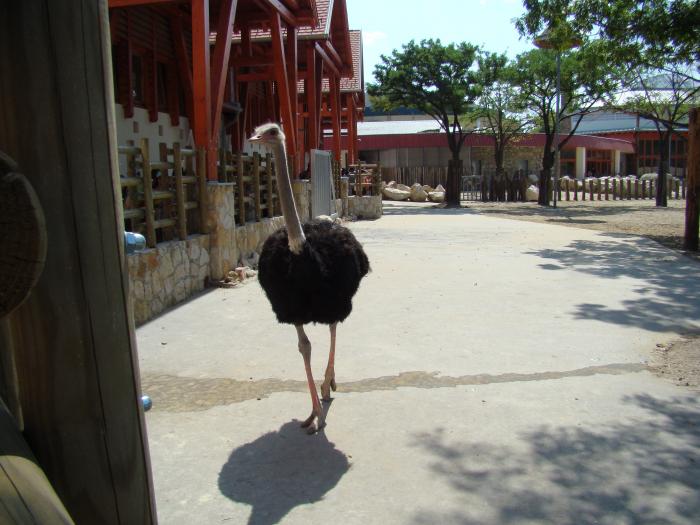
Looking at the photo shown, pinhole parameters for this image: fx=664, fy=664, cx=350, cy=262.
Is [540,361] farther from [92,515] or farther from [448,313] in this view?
[92,515]

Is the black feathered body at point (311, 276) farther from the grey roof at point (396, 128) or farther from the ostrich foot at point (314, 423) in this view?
the grey roof at point (396, 128)

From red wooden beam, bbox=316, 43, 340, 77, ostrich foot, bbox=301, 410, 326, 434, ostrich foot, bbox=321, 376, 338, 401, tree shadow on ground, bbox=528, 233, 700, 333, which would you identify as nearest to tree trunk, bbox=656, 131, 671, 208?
tree shadow on ground, bbox=528, 233, 700, 333

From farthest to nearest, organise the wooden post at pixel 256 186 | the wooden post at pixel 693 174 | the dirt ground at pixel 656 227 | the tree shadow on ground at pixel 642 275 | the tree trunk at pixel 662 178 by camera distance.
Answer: the tree trunk at pixel 662 178 < the wooden post at pixel 693 174 < the wooden post at pixel 256 186 < the tree shadow on ground at pixel 642 275 < the dirt ground at pixel 656 227

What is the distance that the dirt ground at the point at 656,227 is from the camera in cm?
501

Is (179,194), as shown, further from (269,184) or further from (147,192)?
(269,184)

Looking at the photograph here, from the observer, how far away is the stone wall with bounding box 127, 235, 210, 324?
6.35 metres

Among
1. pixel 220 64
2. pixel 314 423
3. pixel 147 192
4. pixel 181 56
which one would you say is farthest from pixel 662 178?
pixel 314 423

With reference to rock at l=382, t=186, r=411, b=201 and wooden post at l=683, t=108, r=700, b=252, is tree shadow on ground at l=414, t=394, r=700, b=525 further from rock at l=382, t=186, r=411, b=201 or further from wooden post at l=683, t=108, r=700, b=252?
rock at l=382, t=186, r=411, b=201

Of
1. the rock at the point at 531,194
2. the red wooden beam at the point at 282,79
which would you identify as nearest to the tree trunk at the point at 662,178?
the rock at the point at 531,194

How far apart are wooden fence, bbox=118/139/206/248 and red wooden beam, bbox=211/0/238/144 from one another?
711mm

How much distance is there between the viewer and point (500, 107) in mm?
33469

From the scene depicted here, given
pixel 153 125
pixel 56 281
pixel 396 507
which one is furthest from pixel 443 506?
pixel 153 125

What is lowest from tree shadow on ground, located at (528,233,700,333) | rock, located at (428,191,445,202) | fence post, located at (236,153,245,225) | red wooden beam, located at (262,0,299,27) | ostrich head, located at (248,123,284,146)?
tree shadow on ground, located at (528,233,700,333)

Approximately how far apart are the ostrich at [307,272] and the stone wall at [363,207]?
15550mm
